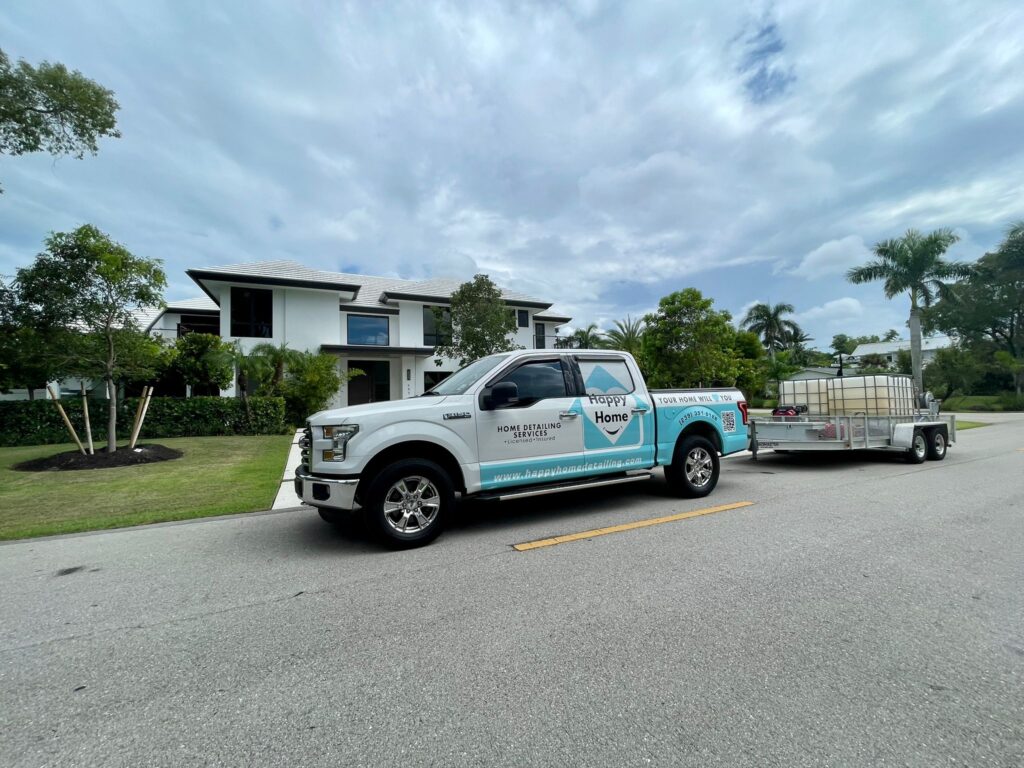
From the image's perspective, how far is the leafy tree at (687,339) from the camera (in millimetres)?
18438

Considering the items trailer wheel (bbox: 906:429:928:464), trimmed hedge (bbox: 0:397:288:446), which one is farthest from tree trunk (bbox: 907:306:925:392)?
trimmed hedge (bbox: 0:397:288:446)

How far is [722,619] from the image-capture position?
3.31m

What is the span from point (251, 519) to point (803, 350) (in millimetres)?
62690

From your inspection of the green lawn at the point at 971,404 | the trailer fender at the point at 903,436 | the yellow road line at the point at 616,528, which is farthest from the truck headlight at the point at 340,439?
the green lawn at the point at 971,404

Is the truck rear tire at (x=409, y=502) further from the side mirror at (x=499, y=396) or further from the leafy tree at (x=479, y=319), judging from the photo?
the leafy tree at (x=479, y=319)

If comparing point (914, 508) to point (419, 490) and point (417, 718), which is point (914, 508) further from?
point (417, 718)

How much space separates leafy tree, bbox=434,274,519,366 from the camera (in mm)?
19547

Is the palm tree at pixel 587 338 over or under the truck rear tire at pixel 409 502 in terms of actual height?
over

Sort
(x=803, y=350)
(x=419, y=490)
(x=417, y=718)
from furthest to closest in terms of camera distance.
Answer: (x=803, y=350), (x=419, y=490), (x=417, y=718)

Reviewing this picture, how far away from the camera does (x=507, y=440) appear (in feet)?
18.4

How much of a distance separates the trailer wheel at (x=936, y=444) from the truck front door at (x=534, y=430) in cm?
932

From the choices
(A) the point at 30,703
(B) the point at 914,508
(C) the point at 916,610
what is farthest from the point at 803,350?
(A) the point at 30,703

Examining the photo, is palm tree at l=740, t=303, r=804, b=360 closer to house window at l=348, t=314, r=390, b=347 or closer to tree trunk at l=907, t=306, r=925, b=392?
tree trunk at l=907, t=306, r=925, b=392

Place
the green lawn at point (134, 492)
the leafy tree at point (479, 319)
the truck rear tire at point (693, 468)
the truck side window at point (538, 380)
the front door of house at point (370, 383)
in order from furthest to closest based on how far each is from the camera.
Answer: the front door of house at point (370, 383)
the leafy tree at point (479, 319)
the truck rear tire at point (693, 468)
the green lawn at point (134, 492)
the truck side window at point (538, 380)
